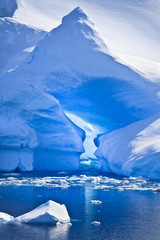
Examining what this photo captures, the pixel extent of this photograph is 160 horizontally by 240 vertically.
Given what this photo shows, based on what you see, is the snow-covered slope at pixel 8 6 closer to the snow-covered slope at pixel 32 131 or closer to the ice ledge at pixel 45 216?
the snow-covered slope at pixel 32 131

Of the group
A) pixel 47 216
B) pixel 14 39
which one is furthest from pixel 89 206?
pixel 14 39

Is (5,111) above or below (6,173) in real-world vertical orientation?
above

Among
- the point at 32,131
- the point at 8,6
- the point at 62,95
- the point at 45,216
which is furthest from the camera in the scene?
the point at 8,6

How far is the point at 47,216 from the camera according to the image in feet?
22.7

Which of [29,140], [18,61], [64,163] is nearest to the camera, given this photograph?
[29,140]

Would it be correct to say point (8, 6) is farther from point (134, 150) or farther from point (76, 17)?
point (134, 150)

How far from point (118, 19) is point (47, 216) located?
2092 centimetres

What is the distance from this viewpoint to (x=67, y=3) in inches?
1017

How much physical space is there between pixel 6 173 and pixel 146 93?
611 cm

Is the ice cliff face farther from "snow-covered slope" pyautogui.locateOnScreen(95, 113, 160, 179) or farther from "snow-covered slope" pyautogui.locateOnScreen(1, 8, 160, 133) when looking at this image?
"snow-covered slope" pyautogui.locateOnScreen(95, 113, 160, 179)

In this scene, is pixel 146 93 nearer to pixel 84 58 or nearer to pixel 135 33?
pixel 84 58

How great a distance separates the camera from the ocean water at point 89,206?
635 centimetres

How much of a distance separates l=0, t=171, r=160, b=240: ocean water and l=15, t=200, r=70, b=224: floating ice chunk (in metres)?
0.17

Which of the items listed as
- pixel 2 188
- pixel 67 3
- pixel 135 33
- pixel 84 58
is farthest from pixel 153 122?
pixel 67 3
